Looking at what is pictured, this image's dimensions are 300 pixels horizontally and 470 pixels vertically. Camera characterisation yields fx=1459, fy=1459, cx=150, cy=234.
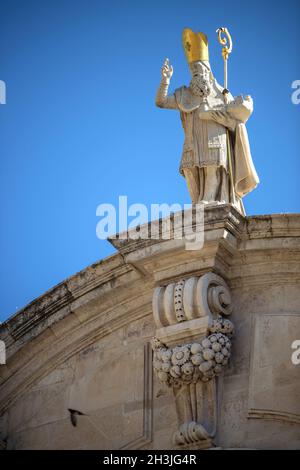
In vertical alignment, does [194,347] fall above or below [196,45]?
below

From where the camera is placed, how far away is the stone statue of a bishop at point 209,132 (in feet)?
48.2

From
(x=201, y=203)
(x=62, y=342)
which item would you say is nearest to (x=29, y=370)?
(x=62, y=342)

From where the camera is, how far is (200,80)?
49.6ft

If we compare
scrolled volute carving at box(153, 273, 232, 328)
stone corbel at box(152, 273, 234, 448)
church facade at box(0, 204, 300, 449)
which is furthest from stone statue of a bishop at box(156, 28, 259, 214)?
stone corbel at box(152, 273, 234, 448)

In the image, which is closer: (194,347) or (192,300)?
(194,347)

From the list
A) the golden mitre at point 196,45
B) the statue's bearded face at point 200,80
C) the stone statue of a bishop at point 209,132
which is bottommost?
the stone statue of a bishop at point 209,132

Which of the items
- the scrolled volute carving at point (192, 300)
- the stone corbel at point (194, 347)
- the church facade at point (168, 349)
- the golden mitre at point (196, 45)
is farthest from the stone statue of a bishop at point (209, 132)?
the stone corbel at point (194, 347)

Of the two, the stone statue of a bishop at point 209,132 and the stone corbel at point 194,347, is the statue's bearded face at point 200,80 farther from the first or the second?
the stone corbel at point 194,347

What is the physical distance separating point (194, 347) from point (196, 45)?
135 inches

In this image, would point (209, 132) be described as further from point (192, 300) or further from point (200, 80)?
point (192, 300)

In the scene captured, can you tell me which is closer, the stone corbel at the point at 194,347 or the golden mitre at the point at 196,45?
the stone corbel at the point at 194,347

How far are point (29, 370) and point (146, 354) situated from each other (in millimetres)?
1417

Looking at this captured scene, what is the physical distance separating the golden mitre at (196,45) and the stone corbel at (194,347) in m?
2.56

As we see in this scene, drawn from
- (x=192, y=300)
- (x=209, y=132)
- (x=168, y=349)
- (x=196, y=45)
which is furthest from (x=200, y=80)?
(x=168, y=349)
